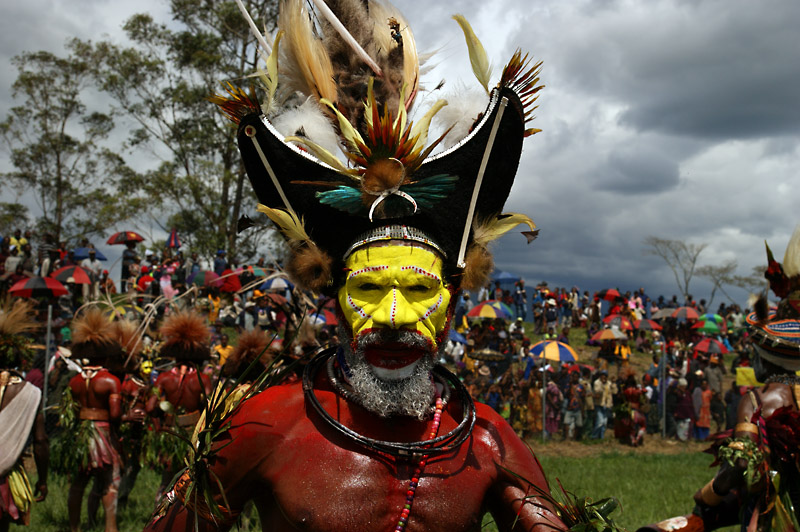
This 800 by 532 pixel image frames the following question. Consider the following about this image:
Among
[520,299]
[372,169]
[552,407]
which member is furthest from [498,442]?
[520,299]

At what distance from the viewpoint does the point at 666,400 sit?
16.0 meters

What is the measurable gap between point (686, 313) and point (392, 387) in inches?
972

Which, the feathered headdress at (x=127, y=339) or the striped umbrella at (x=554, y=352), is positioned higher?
the feathered headdress at (x=127, y=339)

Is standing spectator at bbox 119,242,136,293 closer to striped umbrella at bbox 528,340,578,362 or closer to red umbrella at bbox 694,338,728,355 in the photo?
striped umbrella at bbox 528,340,578,362

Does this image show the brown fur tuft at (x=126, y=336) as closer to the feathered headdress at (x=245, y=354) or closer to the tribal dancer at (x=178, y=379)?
the tribal dancer at (x=178, y=379)

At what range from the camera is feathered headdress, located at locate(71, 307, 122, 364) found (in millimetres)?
7715

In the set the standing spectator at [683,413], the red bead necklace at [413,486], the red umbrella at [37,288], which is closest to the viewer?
the red bead necklace at [413,486]

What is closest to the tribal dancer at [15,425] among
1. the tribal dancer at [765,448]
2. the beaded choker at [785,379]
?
the tribal dancer at [765,448]

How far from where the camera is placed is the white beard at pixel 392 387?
2.53m

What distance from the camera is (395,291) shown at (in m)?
2.52

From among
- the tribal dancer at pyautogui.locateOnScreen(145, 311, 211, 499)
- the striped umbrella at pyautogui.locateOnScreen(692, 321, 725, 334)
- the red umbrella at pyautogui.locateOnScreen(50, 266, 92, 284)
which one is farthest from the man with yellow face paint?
the striped umbrella at pyautogui.locateOnScreen(692, 321, 725, 334)

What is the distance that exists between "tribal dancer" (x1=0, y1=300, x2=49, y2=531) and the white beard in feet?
14.4

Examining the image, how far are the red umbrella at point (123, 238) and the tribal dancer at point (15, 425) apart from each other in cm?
1483

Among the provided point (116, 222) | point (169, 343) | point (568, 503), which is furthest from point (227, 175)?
point (568, 503)
